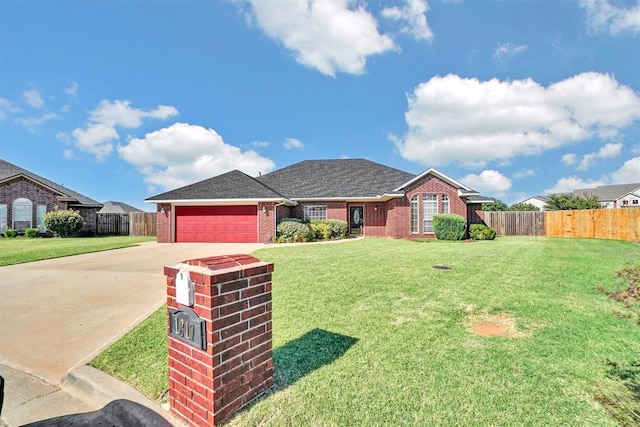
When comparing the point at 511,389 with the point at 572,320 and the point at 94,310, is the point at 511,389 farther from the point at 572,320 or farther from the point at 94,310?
the point at 94,310

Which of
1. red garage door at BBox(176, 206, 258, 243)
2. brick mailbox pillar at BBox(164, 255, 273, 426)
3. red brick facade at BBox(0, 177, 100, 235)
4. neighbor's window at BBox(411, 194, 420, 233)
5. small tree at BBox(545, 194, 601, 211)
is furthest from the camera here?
small tree at BBox(545, 194, 601, 211)

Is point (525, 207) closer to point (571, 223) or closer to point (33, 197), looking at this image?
point (571, 223)

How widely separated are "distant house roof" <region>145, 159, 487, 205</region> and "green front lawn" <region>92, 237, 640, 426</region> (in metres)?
12.1

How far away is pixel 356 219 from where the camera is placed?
69.4 feet

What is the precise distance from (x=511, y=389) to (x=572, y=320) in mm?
2552

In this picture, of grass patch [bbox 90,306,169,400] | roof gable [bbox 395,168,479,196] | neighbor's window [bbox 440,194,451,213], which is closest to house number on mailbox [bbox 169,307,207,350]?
grass patch [bbox 90,306,169,400]

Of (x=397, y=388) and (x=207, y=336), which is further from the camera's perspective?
(x=397, y=388)

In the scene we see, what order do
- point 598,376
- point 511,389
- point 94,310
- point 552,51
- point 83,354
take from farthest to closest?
1. point 552,51
2. point 94,310
3. point 83,354
4. point 598,376
5. point 511,389

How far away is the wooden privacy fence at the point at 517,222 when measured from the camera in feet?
67.7

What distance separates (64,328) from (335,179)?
63.4 feet

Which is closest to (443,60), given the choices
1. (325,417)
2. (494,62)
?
(494,62)

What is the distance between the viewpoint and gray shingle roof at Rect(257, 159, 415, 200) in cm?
2045

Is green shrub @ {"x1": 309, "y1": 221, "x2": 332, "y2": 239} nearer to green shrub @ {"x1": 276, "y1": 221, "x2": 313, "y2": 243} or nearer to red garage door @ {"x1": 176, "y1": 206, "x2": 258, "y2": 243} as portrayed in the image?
green shrub @ {"x1": 276, "y1": 221, "x2": 313, "y2": 243}

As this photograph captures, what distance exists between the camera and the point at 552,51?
1185 cm
